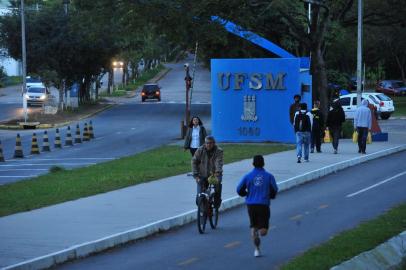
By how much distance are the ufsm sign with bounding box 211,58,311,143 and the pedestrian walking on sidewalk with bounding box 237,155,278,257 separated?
2268 cm

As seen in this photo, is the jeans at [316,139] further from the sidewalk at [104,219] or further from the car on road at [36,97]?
the car on road at [36,97]

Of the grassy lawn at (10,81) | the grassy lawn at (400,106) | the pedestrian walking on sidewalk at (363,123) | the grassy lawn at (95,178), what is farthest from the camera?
the grassy lawn at (10,81)

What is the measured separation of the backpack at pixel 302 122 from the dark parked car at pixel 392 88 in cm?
5916

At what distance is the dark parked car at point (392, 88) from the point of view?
268 ft

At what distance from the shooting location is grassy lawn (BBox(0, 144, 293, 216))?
1752 centimetres

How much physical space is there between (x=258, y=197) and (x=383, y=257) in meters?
1.86

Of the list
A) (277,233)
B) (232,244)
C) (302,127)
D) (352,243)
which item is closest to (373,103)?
(302,127)

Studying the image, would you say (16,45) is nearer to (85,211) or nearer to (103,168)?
(103,168)

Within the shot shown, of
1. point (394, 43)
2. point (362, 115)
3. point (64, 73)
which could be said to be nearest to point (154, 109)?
point (64, 73)

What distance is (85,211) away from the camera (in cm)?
1570

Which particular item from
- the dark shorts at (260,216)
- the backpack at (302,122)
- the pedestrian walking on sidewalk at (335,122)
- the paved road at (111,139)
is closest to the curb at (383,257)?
the dark shorts at (260,216)

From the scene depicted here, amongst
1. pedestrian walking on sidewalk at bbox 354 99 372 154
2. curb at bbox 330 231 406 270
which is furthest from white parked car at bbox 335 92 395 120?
curb at bbox 330 231 406 270

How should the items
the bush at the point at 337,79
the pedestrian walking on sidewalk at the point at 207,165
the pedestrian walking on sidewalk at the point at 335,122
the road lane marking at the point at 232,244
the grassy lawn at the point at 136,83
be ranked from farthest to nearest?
the grassy lawn at the point at 136,83
the bush at the point at 337,79
the pedestrian walking on sidewalk at the point at 335,122
the pedestrian walking on sidewalk at the point at 207,165
the road lane marking at the point at 232,244

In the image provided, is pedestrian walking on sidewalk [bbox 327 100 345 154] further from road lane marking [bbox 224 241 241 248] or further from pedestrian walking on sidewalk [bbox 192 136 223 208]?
road lane marking [bbox 224 241 241 248]
